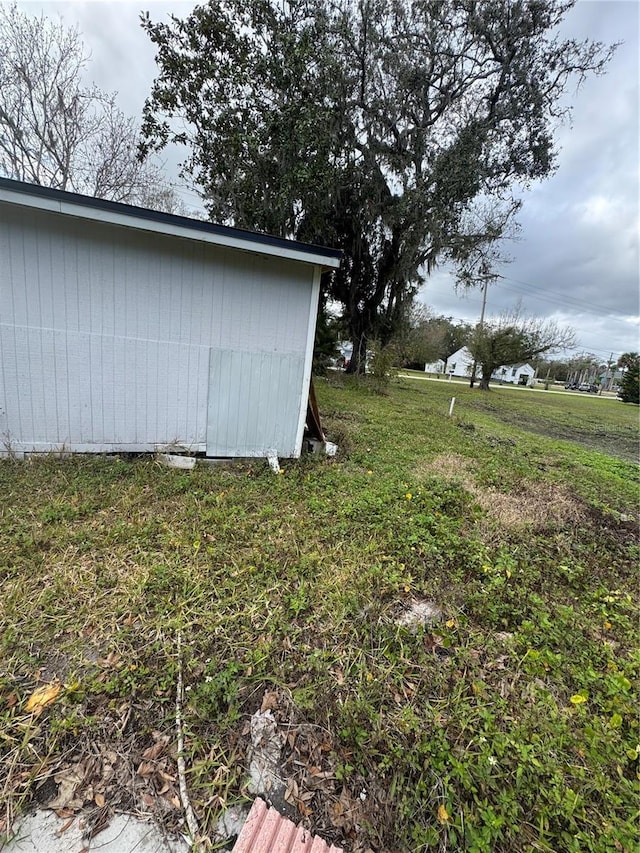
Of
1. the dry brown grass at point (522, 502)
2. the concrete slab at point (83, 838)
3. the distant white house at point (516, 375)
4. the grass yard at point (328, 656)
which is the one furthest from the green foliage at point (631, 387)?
the concrete slab at point (83, 838)

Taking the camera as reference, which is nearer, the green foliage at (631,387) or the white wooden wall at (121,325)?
the white wooden wall at (121,325)

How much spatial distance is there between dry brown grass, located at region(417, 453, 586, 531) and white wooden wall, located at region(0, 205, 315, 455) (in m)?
2.39

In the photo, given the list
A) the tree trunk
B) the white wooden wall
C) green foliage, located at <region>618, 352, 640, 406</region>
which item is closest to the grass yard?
the white wooden wall

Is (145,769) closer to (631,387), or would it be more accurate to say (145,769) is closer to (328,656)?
(328,656)

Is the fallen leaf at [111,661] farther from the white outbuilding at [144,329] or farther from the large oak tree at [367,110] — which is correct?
the large oak tree at [367,110]

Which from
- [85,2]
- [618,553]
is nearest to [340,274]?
[85,2]

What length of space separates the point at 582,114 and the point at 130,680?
49.0ft

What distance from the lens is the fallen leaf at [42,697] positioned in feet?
4.55

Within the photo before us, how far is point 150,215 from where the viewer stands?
3.07m

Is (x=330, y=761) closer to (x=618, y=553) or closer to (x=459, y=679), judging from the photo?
(x=459, y=679)

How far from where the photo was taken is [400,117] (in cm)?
1029

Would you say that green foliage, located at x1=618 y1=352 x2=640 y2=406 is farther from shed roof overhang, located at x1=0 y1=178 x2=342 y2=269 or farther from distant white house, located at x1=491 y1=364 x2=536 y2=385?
shed roof overhang, located at x1=0 y1=178 x2=342 y2=269

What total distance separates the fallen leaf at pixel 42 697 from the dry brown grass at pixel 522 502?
319cm

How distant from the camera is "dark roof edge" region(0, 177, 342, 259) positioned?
2.77 meters
